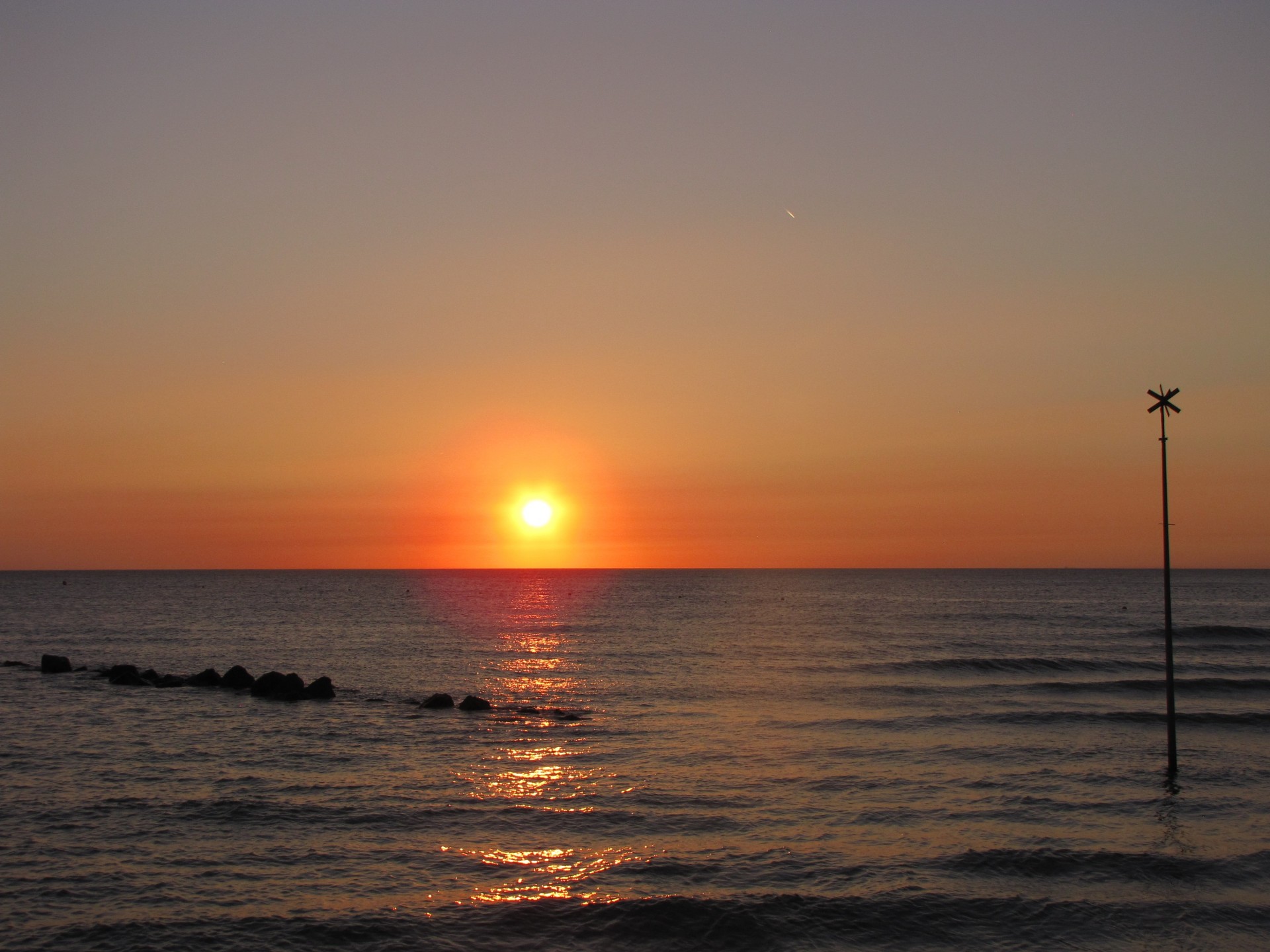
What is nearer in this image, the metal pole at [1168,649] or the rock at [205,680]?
the metal pole at [1168,649]

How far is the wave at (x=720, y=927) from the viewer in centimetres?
1839

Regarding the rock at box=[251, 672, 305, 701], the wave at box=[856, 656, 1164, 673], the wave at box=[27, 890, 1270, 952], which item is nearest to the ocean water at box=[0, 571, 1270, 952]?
the wave at box=[27, 890, 1270, 952]

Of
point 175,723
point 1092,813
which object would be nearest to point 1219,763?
point 1092,813

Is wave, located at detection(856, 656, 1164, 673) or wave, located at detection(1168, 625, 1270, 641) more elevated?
wave, located at detection(856, 656, 1164, 673)

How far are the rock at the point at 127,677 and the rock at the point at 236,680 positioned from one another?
13.1ft

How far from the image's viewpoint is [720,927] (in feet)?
63.3

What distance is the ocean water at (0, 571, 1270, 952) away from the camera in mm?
19422

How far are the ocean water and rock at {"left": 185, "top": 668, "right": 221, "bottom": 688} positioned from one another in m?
2.01

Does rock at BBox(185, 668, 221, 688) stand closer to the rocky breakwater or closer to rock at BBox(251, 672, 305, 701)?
the rocky breakwater

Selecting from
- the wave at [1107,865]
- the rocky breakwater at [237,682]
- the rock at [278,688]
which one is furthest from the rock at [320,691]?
the wave at [1107,865]

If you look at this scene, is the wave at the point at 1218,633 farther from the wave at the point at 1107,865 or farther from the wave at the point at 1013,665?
the wave at the point at 1107,865

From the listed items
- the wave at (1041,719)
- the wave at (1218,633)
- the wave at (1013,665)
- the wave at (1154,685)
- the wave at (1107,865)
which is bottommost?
the wave at (1218,633)

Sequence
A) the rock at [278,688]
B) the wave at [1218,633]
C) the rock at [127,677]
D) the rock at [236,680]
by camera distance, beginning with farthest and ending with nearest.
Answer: the wave at [1218,633]
the rock at [127,677]
the rock at [236,680]
the rock at [278,688]

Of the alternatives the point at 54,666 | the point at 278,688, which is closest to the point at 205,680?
the point at 278,688
